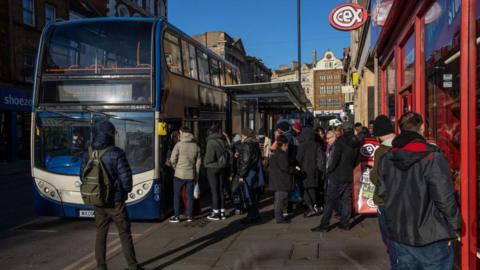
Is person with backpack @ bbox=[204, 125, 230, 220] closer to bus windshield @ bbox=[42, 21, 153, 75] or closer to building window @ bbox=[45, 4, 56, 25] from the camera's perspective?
bus windshield @ bbox=[42, 21, 153, 75]

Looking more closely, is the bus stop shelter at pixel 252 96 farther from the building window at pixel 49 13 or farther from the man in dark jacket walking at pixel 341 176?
the building window at pixel 49 13

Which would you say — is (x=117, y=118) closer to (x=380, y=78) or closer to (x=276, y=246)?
(x=276, y=246)

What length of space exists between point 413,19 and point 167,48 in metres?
4.34

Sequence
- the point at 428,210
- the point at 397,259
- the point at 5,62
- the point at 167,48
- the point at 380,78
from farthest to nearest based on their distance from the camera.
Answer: the point at 5,62 → the point at 380,78 → the point at 167,48 → the point at 397,259 → the point at 428,210

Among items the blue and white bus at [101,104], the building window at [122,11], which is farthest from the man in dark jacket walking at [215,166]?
the building window at [122,11]

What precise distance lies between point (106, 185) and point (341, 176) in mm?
3824

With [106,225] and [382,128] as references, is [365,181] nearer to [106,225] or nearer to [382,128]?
[382,128]

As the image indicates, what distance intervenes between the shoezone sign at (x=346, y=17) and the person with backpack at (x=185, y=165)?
573cm

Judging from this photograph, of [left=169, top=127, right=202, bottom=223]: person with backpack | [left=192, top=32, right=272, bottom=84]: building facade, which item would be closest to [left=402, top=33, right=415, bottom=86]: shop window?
[left=169, top=127, right=202, bottom=223]: person with backpack

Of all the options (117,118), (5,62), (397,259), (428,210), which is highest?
(5,62)

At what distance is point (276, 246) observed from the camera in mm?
6586

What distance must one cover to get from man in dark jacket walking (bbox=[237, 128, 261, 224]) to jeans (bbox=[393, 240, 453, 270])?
192 inches

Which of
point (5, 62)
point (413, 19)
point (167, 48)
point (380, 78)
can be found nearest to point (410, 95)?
point (413, 19)

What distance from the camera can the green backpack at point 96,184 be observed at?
199 inches
